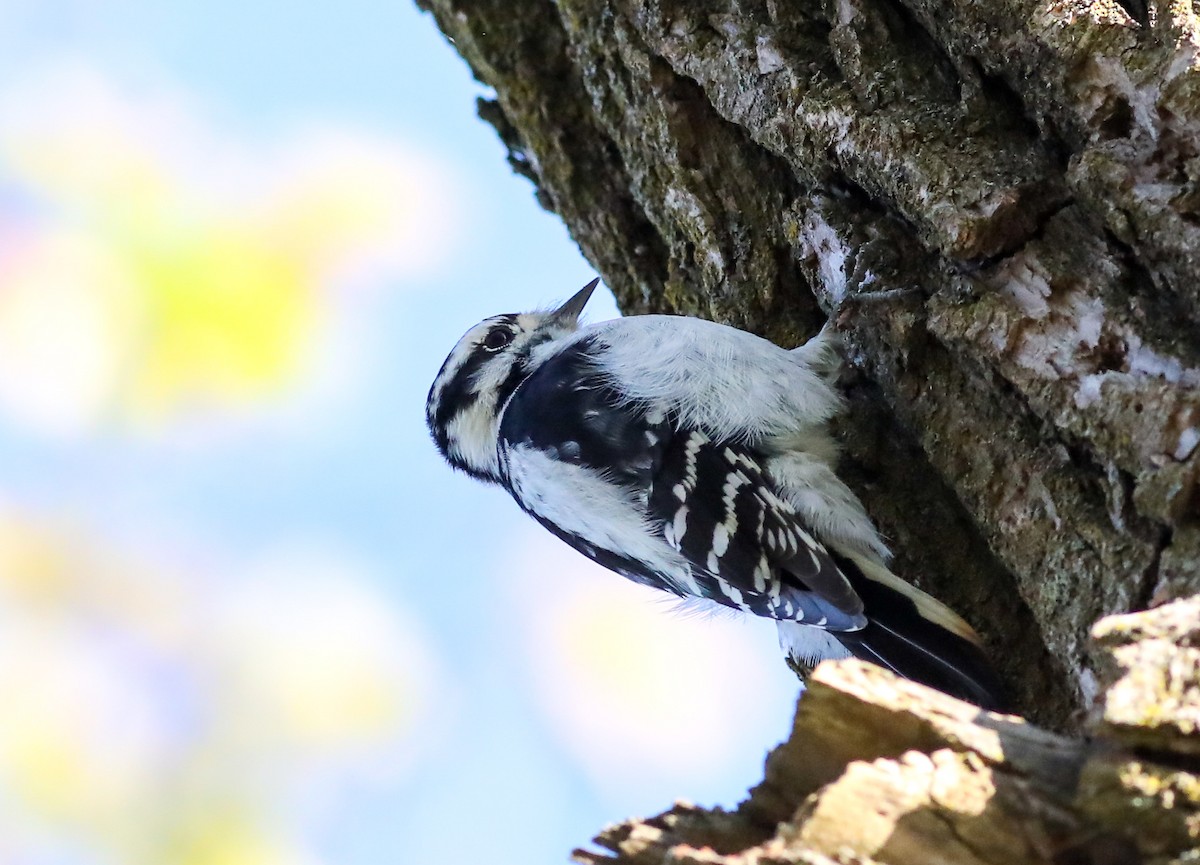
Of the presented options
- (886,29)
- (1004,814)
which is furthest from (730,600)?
(1004,814)

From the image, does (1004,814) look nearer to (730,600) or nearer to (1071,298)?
(1071,298)

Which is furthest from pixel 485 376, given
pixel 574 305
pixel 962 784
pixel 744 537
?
pixel 962 784

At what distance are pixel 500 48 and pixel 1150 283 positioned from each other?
1611 millimetres

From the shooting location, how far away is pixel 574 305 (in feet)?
10.0

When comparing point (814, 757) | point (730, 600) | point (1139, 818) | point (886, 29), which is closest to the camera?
point (1139, 818)

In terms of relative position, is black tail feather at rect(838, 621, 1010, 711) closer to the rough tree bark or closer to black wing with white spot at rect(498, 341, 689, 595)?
the rough tree bark

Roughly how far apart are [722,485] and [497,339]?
93 centimetres

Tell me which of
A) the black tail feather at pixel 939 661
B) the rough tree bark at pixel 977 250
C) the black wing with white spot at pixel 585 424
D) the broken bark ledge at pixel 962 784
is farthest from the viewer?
the black wing with white spot at pixel 585 424

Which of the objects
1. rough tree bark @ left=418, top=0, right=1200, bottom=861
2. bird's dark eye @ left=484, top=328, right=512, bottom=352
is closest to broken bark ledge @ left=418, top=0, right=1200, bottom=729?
rough tree bark @ left=418, top=0, right=1200, bottom=861

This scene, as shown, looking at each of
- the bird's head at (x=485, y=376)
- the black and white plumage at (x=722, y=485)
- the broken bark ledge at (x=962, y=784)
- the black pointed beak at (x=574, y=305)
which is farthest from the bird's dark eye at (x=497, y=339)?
the broken bark ledge at (x=962, y=784)

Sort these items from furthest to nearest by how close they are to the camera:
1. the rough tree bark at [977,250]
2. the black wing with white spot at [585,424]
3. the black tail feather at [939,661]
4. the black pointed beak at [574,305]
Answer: the black pointed beak at [574,305], the black wing with white spot at [585,424], the black tail feather at [939,661], the rough tree bark at [977,250]

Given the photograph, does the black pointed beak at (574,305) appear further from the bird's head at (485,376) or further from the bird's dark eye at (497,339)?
the bird's dark eye at (497,339)

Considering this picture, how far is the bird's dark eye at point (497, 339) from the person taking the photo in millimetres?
3006

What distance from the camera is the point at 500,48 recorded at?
9.02ft
